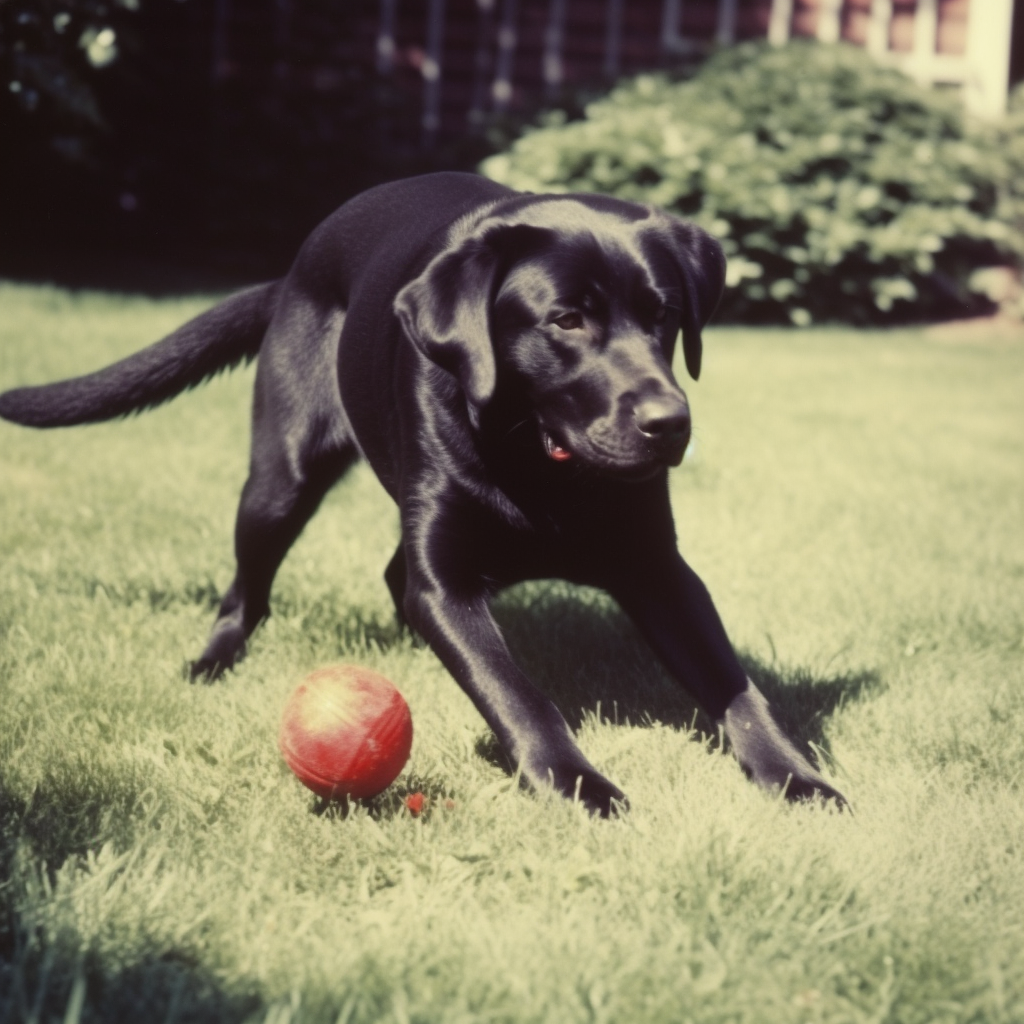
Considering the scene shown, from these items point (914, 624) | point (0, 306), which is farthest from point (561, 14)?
point (914, 624)

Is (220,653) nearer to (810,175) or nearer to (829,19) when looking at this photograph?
(810,175)

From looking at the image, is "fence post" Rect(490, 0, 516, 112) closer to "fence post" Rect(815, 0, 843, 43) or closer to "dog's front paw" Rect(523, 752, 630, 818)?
"fence post" Rect(815, 0, 843, 43)

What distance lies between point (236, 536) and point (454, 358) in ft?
3.28

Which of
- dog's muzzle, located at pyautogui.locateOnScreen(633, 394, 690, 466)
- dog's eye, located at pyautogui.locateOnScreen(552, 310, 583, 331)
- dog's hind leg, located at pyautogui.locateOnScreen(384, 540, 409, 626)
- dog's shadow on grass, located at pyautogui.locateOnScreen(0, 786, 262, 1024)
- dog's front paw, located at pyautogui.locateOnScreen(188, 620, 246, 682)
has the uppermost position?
dog's eye, located at pyautogui.locateOnScreen(552, 310, 583, 331)

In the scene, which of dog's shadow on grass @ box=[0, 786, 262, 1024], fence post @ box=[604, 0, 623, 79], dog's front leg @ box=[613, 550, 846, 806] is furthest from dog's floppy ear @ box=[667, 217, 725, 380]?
fence post @ box=[604, 0, 623, 79]

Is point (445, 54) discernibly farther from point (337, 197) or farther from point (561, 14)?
point (337, 197)

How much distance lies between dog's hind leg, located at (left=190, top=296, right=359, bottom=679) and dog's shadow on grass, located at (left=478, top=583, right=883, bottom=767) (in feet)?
2.07

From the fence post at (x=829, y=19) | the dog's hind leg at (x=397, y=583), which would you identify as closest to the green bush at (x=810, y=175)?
the fence post at (x=829, y=19)

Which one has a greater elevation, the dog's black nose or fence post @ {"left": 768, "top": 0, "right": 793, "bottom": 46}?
fence post @ {"left": 768, "top": 0, "right": 793, "bottom": 46}

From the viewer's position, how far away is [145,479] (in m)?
4.80

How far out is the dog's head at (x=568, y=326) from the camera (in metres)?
2.51

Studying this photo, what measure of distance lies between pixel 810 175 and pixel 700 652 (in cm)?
757

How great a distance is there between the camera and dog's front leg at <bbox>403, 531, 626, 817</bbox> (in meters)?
2.34

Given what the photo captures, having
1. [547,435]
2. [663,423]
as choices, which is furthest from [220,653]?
[663,423]
